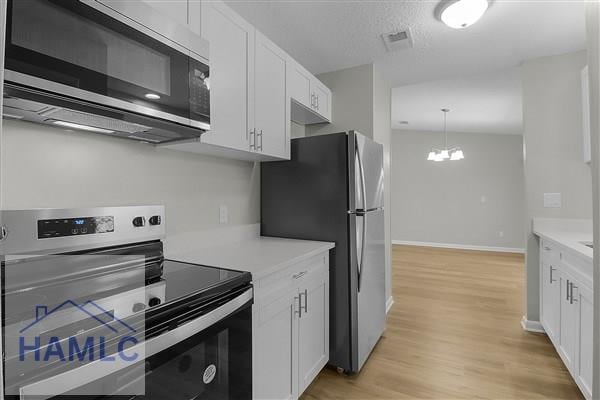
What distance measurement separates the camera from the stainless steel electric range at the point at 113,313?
70 cm

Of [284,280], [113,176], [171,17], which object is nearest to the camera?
[171,17]

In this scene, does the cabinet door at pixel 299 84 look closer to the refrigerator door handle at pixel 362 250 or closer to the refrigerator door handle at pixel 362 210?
the refrigerator door handle at pixel 362 210

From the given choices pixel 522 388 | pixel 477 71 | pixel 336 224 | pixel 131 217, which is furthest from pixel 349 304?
pixel 477 71

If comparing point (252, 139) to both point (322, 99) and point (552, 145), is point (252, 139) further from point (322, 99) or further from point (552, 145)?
point (552, 145)

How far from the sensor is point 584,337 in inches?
67.4

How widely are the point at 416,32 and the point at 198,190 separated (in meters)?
1.95

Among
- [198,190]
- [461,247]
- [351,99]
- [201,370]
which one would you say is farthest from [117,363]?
[461,247]

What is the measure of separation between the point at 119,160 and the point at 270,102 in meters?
0.96

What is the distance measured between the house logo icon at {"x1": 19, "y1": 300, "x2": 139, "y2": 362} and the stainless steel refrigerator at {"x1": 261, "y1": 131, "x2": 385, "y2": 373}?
1.45m

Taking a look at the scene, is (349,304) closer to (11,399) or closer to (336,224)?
(336,224)

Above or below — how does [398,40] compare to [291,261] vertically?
above

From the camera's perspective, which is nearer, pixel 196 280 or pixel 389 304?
pixel 196 280

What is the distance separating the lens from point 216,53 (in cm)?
161

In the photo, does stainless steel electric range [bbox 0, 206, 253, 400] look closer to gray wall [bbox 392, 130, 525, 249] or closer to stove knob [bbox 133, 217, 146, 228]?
stove knob [bbox 133, 217, 146, 228]
